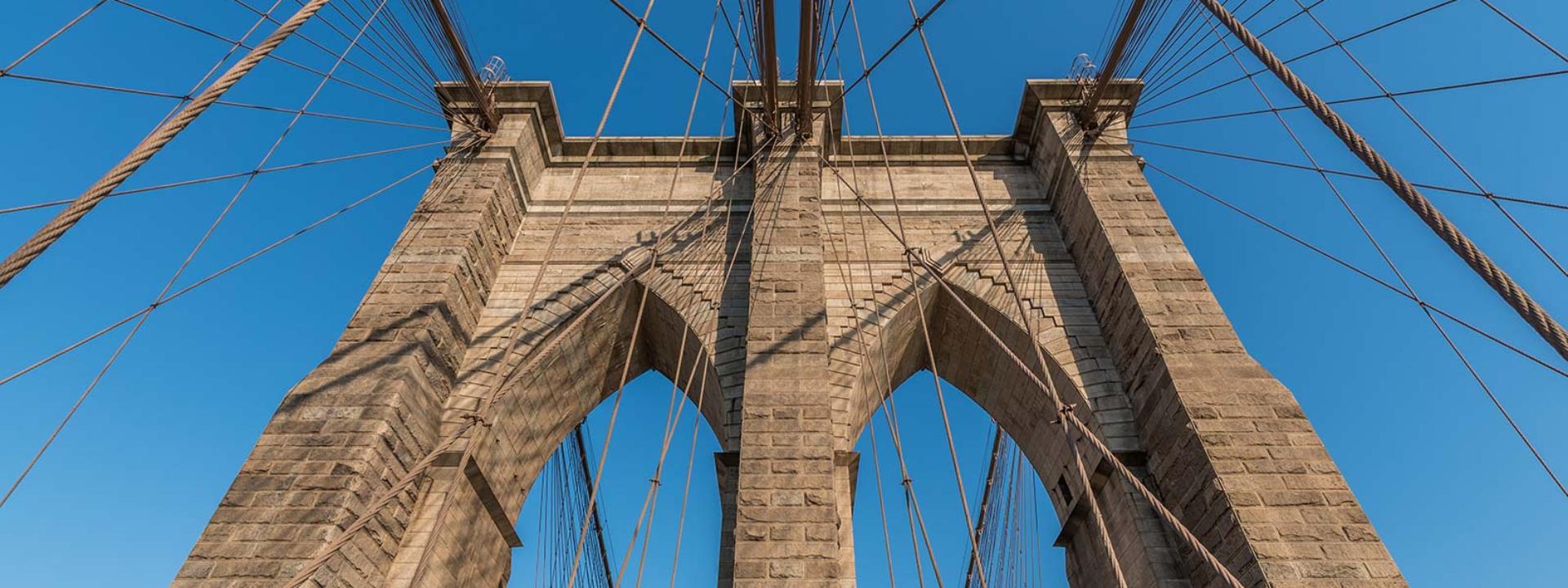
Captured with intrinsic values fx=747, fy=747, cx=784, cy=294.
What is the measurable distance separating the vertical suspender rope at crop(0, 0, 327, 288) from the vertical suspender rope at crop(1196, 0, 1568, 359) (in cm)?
579

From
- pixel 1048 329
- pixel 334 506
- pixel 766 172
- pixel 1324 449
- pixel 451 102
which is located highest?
pixel 451 102

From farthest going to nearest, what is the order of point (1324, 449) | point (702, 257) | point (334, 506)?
point (702, 257), point (1324, 449), point (334, 506)

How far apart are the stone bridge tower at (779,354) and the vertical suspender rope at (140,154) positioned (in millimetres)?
2386

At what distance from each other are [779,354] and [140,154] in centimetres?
506

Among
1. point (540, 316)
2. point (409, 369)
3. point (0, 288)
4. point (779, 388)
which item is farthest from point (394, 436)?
point (0, 288)

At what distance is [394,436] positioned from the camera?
670 centimetres

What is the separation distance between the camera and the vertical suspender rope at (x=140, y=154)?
3.16 meters

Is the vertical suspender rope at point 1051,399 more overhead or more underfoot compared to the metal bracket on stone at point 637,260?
more underfoot

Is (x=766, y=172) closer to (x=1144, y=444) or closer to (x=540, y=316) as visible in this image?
(x=540, y=316)

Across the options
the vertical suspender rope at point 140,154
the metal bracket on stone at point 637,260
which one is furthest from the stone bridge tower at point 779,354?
the vertical suspender rope at point 140,154

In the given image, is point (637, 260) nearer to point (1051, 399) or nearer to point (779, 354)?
point (779, 354)

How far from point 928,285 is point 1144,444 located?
2.84 m

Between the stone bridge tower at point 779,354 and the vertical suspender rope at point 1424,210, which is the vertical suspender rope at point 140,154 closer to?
the stone bridge tower at point 779,354

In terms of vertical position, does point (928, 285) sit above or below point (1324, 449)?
above
